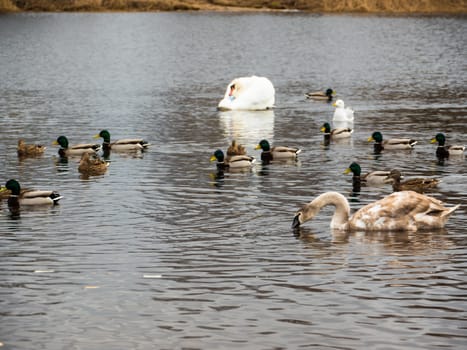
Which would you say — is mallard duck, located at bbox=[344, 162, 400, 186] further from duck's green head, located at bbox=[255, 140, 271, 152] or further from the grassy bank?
the grassy bank

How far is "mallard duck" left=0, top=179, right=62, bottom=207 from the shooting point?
97.6 feet

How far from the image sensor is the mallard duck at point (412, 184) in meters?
31.4

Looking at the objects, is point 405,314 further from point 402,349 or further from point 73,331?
point 73,331

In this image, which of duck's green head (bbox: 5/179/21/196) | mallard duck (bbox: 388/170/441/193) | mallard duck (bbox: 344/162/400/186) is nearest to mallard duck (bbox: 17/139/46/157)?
duck's green head (bbox: 5/179/21/196)

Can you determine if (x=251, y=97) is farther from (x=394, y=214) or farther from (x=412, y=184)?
(x=394, y=214)

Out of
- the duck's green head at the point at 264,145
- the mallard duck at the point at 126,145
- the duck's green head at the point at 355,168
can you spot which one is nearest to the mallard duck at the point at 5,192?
the duck's green head at the point at 355,168

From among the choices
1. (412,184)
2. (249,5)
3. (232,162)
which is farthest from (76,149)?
(249,5)

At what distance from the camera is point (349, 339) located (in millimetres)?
18203

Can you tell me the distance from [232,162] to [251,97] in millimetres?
18659

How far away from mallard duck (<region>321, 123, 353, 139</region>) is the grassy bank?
124859mm

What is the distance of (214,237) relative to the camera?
25.8 metres

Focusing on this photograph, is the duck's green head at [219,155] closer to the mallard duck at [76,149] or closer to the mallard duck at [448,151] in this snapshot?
the mallard duck at [76,149]

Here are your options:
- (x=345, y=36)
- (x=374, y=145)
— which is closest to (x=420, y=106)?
(x=374, y=145)

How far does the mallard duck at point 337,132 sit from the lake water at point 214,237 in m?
0.55
